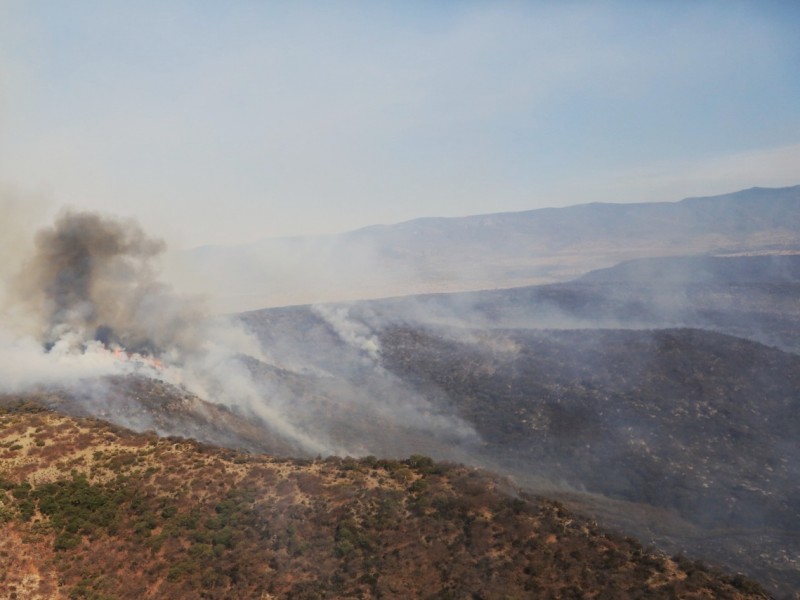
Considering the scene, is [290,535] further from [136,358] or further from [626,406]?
[626,406]

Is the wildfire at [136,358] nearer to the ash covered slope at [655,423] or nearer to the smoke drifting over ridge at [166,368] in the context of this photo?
the smoke drifting over ridge at [166,368]

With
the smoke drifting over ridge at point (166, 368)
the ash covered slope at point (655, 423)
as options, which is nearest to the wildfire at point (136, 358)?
the smoke drifting over ridge at point (166, 368)

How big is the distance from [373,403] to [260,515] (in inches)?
1718

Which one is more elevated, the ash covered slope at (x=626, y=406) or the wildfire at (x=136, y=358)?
the wildfire at (x=136, y=358)

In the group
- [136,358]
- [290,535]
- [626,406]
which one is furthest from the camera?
[136,358]

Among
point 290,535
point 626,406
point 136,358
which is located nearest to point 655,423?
point 626,406

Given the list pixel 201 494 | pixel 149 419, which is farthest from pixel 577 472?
pixel 149 419

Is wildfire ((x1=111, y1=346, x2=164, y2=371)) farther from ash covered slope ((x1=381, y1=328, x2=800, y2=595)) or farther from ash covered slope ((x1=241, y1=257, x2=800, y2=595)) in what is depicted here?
ash covered slope ((x1=381, y1=328, x2=800, y2=595))

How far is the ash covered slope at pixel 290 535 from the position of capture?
97.5 feet

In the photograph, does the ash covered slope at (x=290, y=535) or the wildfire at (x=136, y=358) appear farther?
the wildfire at (x=136, y=358)

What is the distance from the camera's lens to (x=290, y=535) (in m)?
33.0

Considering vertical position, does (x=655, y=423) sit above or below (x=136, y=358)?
below

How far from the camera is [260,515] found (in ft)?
113

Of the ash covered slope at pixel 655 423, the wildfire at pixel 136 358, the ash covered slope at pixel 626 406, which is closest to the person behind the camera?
the ash covered slope at pixel 655 423
